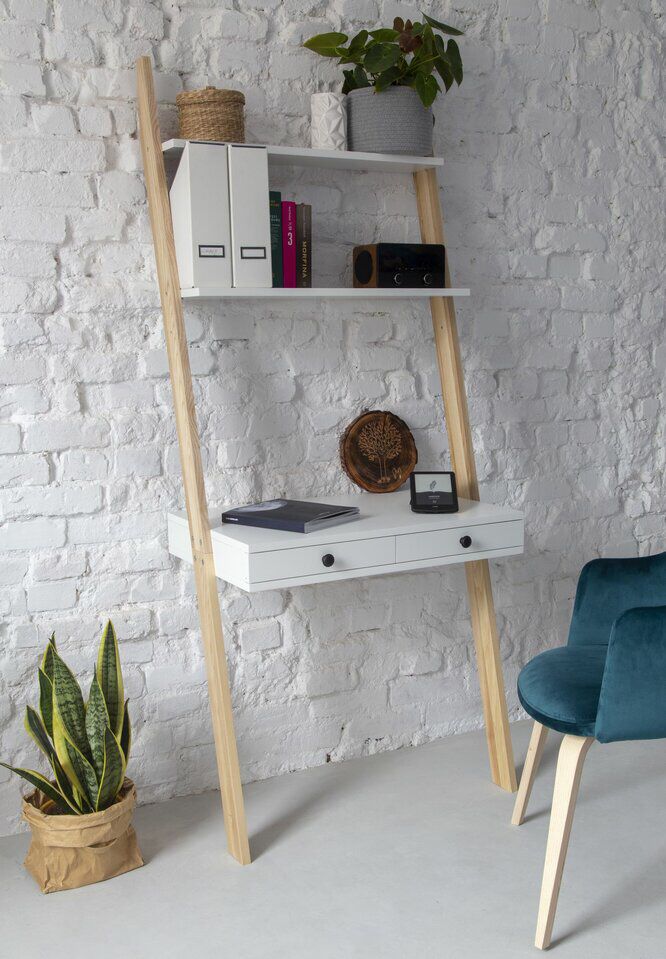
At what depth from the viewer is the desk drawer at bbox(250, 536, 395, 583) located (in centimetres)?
234

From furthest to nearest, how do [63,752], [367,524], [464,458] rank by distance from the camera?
[464,458]
[367,524]
[63,752]

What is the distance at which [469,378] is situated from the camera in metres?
3.18

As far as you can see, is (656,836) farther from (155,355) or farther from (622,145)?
(622,145)

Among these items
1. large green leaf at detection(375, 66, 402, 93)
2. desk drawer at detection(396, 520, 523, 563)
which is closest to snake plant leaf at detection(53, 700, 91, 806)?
desk drawer at detection(396, 520, 523, 563)

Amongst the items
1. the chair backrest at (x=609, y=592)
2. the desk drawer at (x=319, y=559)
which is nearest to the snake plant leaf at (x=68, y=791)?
the desk drawer at (x=319, y=559)

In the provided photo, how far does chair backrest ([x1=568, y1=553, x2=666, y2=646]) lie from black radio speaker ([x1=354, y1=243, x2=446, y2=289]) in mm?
905

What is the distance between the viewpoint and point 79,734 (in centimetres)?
240

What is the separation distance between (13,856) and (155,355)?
134 cm

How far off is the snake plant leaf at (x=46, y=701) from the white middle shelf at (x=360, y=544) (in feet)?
1.58

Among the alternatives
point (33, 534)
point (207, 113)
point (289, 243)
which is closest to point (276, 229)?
point (289, 243)

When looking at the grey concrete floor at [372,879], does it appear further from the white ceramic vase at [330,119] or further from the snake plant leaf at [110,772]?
the white ceramic vase at [330,119]

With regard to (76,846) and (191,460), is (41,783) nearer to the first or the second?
(76,846)

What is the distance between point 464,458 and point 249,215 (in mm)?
945

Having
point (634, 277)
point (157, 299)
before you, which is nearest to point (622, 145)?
point (634, 277)
